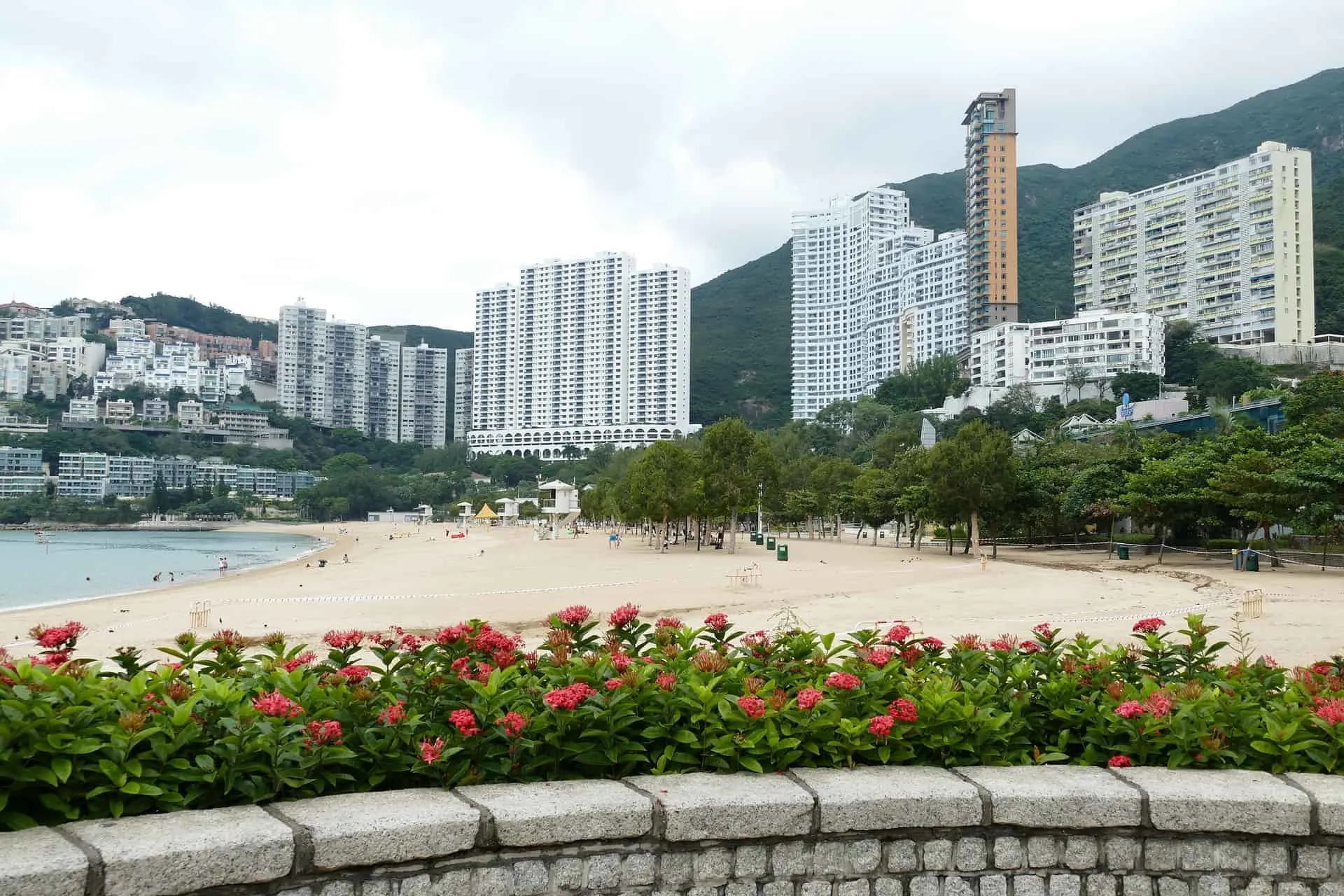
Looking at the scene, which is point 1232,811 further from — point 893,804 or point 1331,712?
point 893,804

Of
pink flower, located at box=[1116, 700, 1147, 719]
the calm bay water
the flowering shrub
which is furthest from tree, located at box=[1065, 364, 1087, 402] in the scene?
pink flower, located at box=[1116, 700, 1147, 719]

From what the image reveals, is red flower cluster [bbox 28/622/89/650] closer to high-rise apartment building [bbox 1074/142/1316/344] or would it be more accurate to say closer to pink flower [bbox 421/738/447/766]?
pink flower [bbox 421/738/447/766]

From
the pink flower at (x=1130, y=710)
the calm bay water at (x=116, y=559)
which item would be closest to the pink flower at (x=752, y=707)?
the pink flower at (x=1130, y=710)

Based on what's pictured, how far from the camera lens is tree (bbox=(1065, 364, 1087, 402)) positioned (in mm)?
105688

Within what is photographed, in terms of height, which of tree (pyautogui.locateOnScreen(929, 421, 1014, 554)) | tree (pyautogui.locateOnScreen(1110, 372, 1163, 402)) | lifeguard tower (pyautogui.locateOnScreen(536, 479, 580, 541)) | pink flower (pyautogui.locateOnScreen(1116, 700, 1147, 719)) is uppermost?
tree (pyautogui.locateOnScreen(1110, 372, 1163, 402))

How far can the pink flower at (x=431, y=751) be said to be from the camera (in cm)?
334

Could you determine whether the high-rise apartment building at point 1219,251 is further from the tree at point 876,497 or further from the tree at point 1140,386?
the tree at point 876,497

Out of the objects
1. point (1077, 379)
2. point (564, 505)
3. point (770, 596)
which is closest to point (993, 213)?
point (1077, 379)

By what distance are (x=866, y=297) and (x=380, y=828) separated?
18524cm

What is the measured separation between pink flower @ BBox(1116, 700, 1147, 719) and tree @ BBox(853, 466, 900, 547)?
138 ft

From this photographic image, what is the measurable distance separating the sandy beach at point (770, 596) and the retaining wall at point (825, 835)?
7.79m

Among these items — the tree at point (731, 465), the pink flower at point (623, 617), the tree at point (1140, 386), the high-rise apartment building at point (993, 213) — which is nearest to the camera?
the pink flower at point (623, 617)

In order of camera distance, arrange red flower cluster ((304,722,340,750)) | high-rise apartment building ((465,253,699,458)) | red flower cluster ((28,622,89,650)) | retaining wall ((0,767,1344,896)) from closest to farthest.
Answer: retaining wall ((0,767,1344,896)), red flower cluster ((304,722,340,750)), red flower cluster ((28,622,89,650)), high-rise apartment building ((465,253,699,458))

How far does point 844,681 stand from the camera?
154 inches
